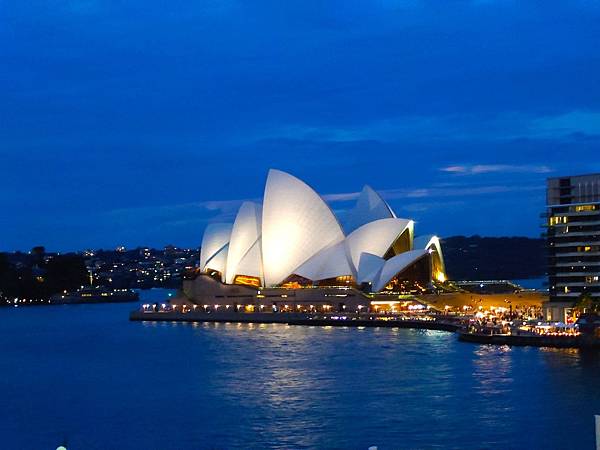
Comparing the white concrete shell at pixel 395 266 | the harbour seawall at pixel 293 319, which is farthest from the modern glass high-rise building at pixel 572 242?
the white concrete shell at pixel 395 266

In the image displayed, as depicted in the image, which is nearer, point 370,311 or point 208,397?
point 208,397

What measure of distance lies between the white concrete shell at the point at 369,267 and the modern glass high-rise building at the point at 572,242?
1199cm

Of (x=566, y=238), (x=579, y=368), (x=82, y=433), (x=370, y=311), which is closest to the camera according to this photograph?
(x=82, y=433)

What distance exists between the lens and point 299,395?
2595 cm

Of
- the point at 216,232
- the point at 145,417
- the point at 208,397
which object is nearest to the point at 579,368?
the point at 208,397

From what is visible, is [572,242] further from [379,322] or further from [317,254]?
[317,254]

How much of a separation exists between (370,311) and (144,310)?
51.2 feet

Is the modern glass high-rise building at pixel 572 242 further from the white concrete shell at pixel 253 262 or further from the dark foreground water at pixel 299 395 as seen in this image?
the white concrete shell at pixel 253 262

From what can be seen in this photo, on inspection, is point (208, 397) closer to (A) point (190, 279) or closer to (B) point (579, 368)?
(B) point (579, 368)

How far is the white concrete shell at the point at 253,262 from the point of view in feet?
183

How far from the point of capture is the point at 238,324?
177 ft

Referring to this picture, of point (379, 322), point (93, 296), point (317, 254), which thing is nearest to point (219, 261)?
point (317, 254)

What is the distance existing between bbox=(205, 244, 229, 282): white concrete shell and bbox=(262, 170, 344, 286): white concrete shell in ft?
16.4

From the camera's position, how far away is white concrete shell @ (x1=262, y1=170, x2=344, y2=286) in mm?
52406
